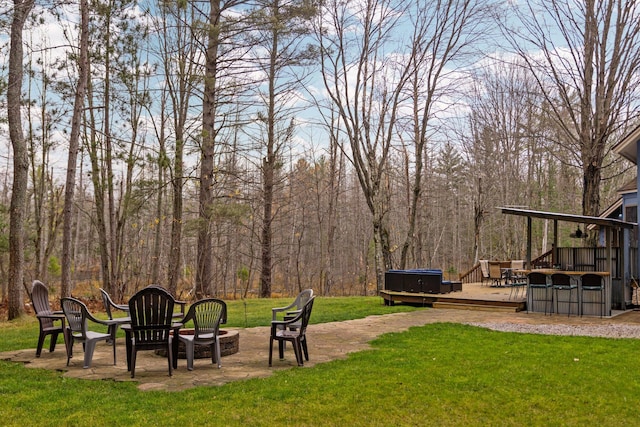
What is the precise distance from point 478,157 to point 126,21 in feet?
61.6

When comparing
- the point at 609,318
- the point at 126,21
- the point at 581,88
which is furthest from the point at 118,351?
the point at 581,88

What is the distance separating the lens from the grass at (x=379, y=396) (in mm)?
4383

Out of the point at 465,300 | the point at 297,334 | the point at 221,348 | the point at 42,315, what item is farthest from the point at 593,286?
the point at 42,315

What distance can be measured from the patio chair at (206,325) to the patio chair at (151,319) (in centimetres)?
36

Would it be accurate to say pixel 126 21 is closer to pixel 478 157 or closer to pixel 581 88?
pixel 581 88

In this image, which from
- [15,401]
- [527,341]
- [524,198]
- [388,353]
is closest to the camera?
[15,401]

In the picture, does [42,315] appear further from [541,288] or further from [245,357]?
[541,288]

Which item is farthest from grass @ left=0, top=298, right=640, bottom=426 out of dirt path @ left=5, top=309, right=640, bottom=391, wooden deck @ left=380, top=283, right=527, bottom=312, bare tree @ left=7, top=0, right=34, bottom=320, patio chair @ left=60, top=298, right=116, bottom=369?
bare tree @ left=7, top=0, right=34, bottom=320

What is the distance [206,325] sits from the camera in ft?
20.5

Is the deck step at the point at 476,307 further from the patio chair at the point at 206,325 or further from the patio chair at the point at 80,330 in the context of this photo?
the patio chair at the point at 80,330

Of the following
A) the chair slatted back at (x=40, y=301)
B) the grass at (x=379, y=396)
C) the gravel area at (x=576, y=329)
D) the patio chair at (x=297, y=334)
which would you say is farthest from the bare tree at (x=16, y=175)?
the gravel area at (x=576, y=329)

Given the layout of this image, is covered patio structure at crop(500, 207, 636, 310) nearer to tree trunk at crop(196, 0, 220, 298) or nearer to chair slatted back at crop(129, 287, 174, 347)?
tree trunk at crop(196, 0, 220, 298)

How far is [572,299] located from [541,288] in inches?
26.5

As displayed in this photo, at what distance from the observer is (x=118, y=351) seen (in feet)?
23.8
